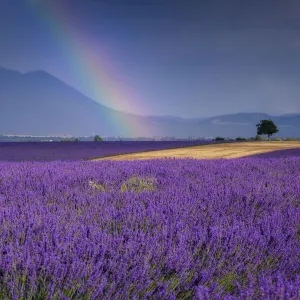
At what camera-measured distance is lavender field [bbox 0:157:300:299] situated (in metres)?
1.42

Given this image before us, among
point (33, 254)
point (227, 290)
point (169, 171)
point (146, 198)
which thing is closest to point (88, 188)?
point (146, 198)

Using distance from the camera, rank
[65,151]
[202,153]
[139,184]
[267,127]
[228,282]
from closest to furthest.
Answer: [228,282]
[139,184]
[202,153]
[65,151]
[267,127]

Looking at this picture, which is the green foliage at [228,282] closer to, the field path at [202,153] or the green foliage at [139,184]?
the green foliage at [139,184]

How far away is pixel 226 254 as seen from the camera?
1.83 m

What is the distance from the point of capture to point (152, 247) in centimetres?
166

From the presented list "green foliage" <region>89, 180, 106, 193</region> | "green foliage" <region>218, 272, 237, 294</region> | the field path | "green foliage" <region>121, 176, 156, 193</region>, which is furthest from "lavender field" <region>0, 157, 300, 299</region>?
the field path

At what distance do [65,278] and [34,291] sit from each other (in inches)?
6.2

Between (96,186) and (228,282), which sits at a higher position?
(96,186)

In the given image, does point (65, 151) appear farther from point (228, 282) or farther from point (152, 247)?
point (228, 282)

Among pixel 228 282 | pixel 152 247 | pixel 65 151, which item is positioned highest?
pixel 65 151

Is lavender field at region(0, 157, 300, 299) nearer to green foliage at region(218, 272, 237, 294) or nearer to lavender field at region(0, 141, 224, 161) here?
green foliage at region(218, 272, 237, 294)

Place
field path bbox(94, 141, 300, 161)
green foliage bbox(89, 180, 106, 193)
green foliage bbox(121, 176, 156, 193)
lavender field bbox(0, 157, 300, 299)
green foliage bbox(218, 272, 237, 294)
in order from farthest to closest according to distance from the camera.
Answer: field path bbox(94, 141, 300, 161), green foliage bbox(121, 176, 156, 193), green foliage bbox(89, 180, 106, 193), green foliage bbox(218, 272, 237, 294), lavender field bbox(0, 157, 300, 299)

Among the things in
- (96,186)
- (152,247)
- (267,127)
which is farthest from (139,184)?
(267,127)

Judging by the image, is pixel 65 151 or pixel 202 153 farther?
pixel 65 151
